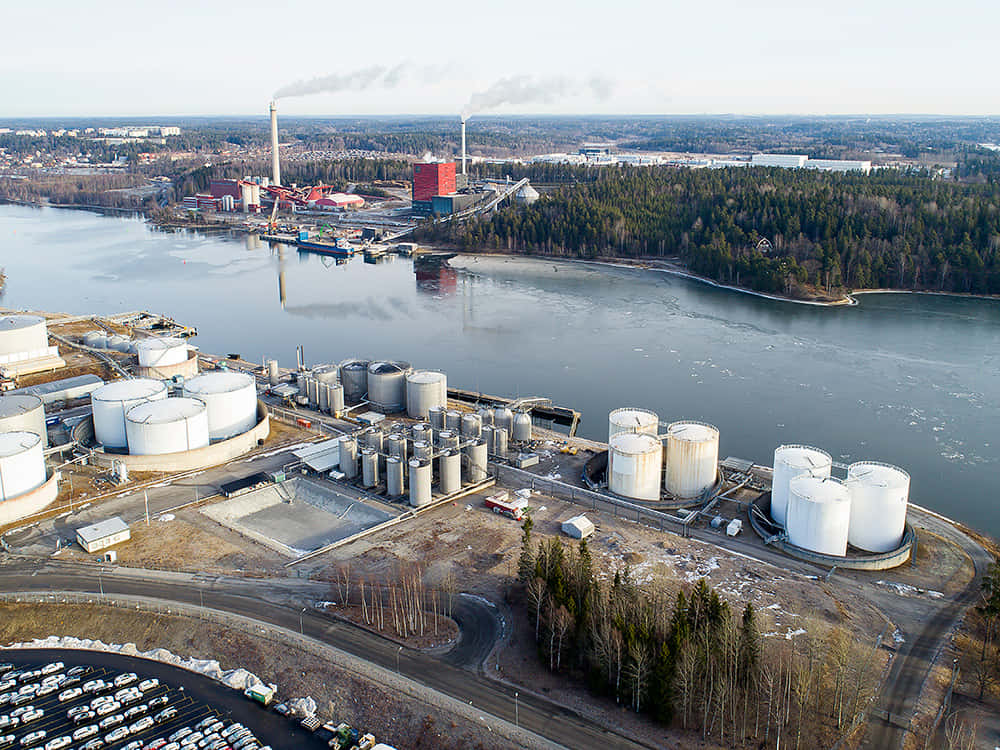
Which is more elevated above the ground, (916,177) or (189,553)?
(916,177)

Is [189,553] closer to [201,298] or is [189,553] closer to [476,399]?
[476,399]

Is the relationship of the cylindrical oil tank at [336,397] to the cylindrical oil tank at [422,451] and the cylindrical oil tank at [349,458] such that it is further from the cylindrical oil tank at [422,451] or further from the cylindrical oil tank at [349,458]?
the cylindrical oil tank at [422,451]

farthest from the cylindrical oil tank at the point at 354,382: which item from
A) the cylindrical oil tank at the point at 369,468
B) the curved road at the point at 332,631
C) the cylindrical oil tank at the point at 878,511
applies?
the cylindrical oil tank at the point at 878,511

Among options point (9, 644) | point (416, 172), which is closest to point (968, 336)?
point (9, 644)

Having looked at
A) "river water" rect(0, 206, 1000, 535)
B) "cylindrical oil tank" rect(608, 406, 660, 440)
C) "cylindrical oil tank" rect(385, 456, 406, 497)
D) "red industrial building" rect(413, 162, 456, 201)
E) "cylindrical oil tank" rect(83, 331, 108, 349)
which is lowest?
"river water" rect(0, 206, 1000, 535)

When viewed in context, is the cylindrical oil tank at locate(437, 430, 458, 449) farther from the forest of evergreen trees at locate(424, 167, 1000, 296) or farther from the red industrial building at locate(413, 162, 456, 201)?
the red industrial building at locate(413, 162, 456, 201)

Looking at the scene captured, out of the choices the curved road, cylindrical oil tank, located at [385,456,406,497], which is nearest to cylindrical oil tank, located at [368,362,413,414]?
cylindrical oil tank, located at [385,456,406,497]

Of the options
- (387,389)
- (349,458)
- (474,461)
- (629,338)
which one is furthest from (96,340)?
(629,338)

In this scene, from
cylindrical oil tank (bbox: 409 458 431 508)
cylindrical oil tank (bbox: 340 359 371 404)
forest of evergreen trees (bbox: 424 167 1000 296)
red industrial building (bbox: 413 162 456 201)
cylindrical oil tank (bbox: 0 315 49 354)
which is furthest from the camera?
red industrial building (bbox: 413 162 456 201)
